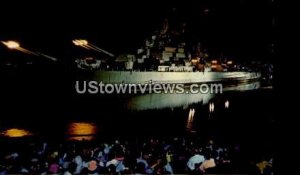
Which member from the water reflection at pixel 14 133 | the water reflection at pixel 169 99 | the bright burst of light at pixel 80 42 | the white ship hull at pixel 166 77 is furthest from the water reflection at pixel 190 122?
the water reflection at pixel 14 133

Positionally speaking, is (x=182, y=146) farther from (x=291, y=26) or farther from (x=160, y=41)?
(x=291, y=26)

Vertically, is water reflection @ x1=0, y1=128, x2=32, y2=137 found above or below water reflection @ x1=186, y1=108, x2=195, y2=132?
below

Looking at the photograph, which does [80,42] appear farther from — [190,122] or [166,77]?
[190,122]

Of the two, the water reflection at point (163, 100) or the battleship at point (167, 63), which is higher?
the battleship at point (167, 63)

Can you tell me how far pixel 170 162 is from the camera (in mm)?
2664

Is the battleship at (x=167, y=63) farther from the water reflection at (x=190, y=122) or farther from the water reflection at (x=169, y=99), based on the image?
the water reflection at (x=190, y=122)

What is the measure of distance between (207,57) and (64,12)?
1.28 metres

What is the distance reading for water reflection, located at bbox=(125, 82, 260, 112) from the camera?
269 cm

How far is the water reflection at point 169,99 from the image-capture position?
2.69 metres

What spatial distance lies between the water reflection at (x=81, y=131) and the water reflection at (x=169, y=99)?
35 cm

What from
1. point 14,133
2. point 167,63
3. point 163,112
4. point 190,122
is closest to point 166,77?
point 167,63

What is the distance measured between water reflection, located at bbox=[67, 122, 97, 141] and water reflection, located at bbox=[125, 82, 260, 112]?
A: 0.35m

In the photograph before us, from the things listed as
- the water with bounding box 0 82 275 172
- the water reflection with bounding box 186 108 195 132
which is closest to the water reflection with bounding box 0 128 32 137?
the water with bounding box 0 82 275 172

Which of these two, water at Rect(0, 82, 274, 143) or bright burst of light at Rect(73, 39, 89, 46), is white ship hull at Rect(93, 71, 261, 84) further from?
bright burst of light at Rect(73, 39, 89, 46)
